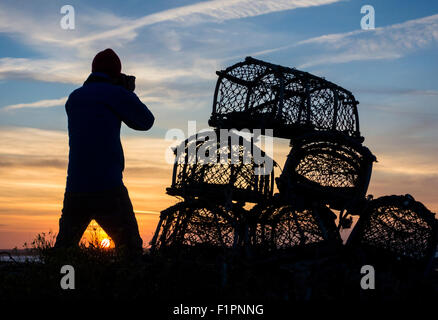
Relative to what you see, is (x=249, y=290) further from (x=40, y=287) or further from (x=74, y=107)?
(x=74, y=107)

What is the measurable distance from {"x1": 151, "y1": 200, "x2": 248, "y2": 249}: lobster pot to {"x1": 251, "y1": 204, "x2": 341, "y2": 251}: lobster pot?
403mm

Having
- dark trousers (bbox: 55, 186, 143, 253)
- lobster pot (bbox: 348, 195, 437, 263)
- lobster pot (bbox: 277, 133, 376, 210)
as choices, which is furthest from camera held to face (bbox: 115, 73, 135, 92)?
lobster pot (bbox: 348, 195, 437, 263)

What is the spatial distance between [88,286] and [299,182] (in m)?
3.28

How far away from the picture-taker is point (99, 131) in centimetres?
497

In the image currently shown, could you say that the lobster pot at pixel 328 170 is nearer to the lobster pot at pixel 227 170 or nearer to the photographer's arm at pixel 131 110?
the lobster pot at pixel 227 170

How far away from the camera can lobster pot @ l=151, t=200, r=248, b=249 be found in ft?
25.6

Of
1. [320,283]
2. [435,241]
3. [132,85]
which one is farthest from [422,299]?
[132,85]

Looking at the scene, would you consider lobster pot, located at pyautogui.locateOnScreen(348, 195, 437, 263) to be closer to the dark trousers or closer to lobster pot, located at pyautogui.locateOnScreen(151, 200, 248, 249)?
lobster pot, located at pyautogui.locateOnScreen(151, 200, 248, 249)

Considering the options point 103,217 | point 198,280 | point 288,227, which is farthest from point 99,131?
point 288,227

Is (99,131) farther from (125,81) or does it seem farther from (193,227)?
(193,227)

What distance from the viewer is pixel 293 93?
8531 mm

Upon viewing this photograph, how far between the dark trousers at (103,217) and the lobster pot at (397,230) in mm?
3076

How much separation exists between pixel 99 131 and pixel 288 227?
3.68 m

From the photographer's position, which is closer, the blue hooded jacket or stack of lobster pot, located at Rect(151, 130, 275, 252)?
the blue hooded jacket
